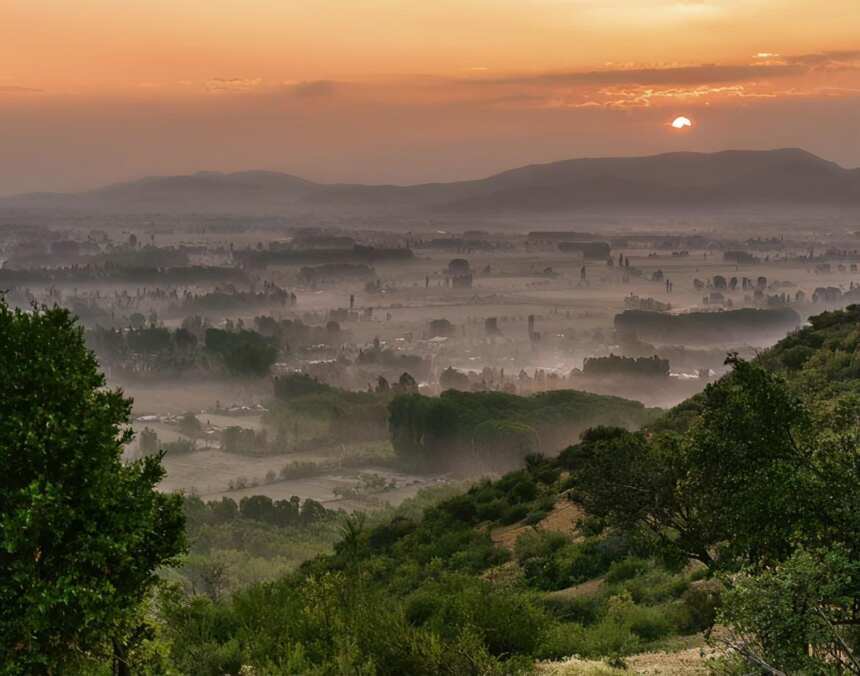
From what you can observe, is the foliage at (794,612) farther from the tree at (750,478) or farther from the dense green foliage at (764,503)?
the tree at (750,478)

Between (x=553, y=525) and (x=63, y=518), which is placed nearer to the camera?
(x=63, y=518)

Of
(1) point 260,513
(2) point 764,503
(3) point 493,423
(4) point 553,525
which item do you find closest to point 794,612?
(2) point 764,503

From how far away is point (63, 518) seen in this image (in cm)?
1266

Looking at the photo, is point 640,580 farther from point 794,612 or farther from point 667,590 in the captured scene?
point 794,612

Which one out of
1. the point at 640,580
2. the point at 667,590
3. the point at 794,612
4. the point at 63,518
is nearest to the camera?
the point at 794,612

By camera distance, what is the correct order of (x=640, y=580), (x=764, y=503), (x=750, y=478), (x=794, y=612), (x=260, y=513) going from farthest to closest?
(x=260, y=513) < (x=640, y=580) < (x=750, y=478) < (x=764, y=503) < (x=794, y=612)

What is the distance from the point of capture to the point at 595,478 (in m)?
20.9

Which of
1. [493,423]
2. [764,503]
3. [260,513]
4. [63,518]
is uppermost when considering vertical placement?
[63,518]

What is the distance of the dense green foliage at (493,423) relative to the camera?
454 feet

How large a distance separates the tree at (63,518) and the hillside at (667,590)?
2809mm

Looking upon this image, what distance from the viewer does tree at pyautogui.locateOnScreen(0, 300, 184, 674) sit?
12336 millimetres

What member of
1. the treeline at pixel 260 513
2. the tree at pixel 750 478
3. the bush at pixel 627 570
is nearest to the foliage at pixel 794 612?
the tree at pixel 750 478

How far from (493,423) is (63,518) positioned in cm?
13281

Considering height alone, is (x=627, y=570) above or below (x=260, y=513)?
above
